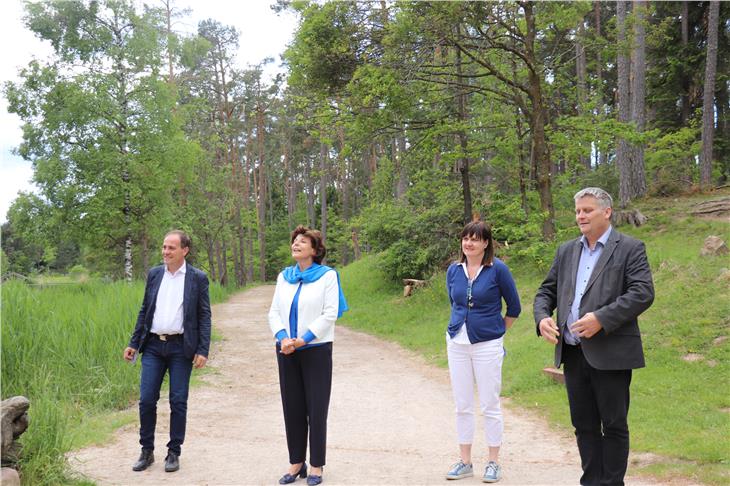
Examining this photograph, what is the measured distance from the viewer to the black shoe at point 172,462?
4.89 metres

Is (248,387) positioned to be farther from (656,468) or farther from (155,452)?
(656,468)

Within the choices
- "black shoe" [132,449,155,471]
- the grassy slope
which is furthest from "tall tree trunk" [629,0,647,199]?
"black shoe" [132,449,155,471]

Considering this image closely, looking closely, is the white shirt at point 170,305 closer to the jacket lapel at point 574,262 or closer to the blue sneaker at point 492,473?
the blue sneaker at point 492,473

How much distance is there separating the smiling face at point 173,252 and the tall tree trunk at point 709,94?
16823 mm

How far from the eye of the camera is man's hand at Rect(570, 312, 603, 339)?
3.51m

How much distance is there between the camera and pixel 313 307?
449cm

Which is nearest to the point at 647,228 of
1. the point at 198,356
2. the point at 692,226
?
the point at 692,226

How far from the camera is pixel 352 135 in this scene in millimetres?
14188

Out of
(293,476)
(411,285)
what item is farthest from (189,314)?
(411,285)

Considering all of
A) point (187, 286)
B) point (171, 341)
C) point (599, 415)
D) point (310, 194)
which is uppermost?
point (310, 194)

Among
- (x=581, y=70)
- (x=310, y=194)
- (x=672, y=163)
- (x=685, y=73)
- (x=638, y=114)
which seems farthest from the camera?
(x=310, y=194)

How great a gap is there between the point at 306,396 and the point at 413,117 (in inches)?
428

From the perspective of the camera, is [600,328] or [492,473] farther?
[492,473]

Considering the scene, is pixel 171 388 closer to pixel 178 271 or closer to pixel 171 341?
pixel 171 341
